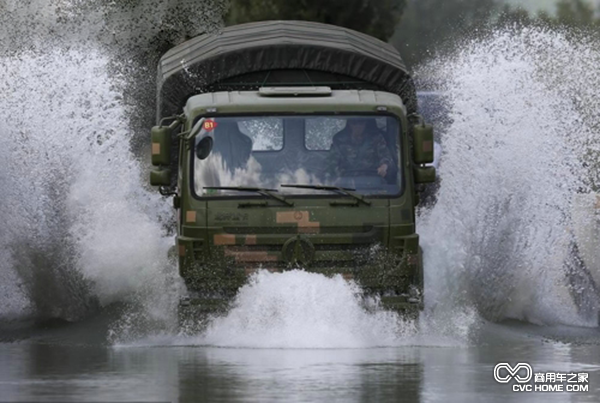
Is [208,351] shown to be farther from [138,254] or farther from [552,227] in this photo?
[552,227]

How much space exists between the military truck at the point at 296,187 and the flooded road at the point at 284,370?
2.69 ft

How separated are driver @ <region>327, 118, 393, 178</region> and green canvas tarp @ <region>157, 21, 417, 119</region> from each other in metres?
1.14

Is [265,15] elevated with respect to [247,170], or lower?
elevated

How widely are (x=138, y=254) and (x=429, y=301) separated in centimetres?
331

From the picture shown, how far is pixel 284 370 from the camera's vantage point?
15758 mm

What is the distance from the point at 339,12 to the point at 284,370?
23335 millimetres

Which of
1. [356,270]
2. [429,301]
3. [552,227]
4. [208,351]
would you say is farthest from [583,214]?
[208,351]

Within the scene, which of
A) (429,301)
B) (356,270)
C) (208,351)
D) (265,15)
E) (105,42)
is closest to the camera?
(208,351)

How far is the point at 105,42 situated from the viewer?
27.3 metres

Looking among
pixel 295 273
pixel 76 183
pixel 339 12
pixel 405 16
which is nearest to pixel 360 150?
pixel 295 273

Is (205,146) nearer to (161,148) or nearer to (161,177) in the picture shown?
(161,148)

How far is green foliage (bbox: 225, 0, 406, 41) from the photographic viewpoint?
125 feet

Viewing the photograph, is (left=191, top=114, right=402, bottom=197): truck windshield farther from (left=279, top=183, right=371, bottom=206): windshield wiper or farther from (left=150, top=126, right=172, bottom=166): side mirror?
(left=150, top=126, right=172, bottom=166): side mirror

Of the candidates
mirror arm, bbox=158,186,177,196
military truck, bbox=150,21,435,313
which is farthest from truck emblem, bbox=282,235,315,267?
mirror arm, bbox=158,186,177,196
